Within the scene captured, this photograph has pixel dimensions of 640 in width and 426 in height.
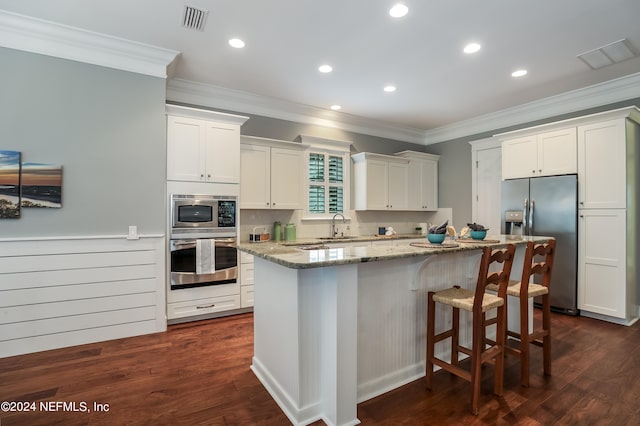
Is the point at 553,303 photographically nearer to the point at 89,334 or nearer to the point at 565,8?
the point at 565,8

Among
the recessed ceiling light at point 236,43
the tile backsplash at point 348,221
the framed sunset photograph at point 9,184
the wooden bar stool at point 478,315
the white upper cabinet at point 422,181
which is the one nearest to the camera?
the wooden bar stool at point 478,315

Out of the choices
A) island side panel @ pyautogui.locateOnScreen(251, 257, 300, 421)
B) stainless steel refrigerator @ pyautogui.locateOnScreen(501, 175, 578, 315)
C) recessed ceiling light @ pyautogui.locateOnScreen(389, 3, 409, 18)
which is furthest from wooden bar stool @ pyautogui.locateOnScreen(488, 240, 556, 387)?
recessed ceiling light @ pyautogui.locateOnScreen(389, 3, 409, 18)

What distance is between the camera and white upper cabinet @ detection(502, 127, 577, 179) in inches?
152

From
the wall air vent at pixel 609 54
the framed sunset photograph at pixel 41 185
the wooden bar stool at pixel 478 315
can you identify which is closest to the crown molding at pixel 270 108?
the framed sunset photograph at pixel 41 185

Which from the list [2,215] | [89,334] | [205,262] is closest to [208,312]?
[205,262]

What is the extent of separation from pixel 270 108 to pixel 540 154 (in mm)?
3692

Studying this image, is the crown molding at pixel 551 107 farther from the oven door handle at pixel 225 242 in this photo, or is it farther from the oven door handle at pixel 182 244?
the oven door handle at pixel 182 244

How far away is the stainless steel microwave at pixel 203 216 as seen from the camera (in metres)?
3.37

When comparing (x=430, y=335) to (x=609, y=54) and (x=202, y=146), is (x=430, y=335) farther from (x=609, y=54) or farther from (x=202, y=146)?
(x=609, y=54)

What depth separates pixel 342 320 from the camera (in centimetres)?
176

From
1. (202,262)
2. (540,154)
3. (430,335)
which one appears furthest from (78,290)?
(540,154)

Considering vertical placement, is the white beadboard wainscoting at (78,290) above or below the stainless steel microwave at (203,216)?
below

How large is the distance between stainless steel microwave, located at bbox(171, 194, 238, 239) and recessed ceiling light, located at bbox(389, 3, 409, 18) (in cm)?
246

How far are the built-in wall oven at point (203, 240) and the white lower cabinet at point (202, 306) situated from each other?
186 millimetres
